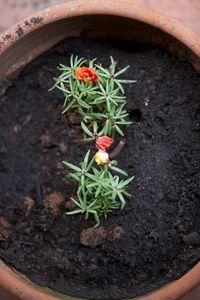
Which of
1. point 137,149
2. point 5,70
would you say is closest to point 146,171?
point 137,149

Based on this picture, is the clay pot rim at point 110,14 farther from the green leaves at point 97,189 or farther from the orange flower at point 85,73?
the green leaves at point 97,189

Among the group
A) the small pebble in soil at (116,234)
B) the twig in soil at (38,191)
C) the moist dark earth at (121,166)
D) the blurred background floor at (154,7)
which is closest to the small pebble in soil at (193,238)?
the moist dark earth at (121,166)

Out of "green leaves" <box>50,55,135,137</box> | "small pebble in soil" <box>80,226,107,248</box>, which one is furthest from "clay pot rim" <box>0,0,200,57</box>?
"small pebble in soil" <box>80,226,107,248</box>

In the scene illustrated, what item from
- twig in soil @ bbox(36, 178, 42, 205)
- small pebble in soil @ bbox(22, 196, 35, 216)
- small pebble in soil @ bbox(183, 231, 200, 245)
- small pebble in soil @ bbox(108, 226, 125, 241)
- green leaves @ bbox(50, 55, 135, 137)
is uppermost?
green leaves @ bbox(50, 55, 135, 137)

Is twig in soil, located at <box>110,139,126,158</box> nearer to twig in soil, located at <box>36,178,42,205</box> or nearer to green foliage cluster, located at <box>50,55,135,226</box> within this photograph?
green foliage cluster, located at <box>50,55,135,226</box>

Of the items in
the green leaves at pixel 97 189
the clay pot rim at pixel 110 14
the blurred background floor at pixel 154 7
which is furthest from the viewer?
the blurred background floor at pixel 154 7

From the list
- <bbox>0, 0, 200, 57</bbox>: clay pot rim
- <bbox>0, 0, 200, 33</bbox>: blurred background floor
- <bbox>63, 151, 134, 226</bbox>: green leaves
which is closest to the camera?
<bbox>63, 151, 134, 226</bbox>: green leaves

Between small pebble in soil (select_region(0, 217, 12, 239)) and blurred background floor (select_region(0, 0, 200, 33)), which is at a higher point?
blurred background floor (select_region(0, 0, 200, 33))

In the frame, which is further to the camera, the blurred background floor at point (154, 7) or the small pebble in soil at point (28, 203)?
the blurred background floor at point (154, 7)
